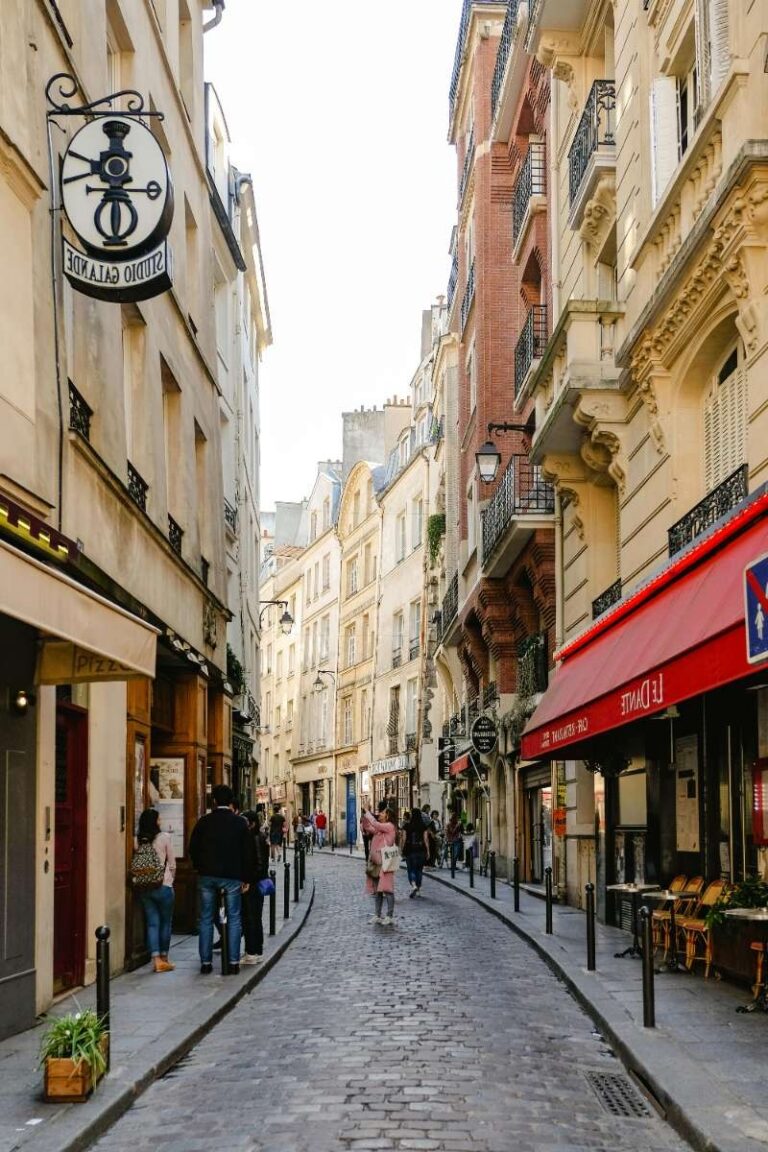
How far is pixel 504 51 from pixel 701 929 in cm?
2008

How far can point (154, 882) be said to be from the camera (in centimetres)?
1308

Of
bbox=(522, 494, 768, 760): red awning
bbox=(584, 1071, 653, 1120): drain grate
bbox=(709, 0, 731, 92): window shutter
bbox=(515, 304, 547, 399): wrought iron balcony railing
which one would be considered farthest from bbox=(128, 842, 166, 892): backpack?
bbox=(515, 304, 547, 399): wrought iron balcony railing

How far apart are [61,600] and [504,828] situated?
72.1ft

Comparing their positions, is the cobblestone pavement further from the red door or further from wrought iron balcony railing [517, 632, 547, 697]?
wrought iron balcony railing [517, 632, 547, 697]

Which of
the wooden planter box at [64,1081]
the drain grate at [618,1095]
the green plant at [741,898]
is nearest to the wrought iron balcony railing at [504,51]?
the green plant at [741,898]

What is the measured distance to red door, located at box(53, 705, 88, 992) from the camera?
11.3 m

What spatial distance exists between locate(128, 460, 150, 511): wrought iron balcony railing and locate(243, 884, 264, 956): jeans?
4.11 metres

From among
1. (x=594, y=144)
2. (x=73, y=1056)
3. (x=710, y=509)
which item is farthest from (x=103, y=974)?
(x=594, y=144)

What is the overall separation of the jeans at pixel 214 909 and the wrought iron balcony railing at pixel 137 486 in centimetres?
395

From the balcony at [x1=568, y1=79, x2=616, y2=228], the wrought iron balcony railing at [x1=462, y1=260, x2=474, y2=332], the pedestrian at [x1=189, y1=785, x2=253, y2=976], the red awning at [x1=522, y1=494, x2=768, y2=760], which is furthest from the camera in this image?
the wrought iron balcony railing at [x1=462, y1=260, x2=474, y2=332]

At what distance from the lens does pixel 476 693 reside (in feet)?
112

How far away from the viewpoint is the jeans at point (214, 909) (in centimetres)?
1280

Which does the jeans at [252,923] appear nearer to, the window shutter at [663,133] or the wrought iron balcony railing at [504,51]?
the window shutter at [663,133]

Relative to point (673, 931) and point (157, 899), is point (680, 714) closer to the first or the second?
point (673, 931)
